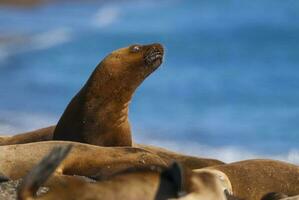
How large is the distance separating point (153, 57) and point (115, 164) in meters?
4.13

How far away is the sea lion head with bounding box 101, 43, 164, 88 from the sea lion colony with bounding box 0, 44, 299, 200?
1 centimetres

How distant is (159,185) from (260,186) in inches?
136

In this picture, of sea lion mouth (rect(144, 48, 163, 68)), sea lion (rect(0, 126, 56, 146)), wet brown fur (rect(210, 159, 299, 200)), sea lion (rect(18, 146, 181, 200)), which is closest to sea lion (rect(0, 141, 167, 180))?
wet brown fur (rect(210, 159, 299, 200))

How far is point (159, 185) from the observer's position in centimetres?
690

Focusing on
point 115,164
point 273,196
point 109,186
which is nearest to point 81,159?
point 115,164

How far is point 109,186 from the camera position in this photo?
6.90 meters

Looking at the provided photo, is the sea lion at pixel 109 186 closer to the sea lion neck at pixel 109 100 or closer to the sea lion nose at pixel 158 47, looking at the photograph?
the sea lion neck at pixel 109 100

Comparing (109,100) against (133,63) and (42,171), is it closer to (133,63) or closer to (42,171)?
(133,63)

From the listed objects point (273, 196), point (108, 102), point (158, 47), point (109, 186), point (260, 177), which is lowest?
point (273, 196)

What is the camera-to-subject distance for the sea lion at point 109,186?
21.6 ft

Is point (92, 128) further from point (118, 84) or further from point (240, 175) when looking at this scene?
point (240, 175)

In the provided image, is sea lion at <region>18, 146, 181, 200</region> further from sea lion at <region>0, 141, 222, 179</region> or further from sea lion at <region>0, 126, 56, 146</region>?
sea lion at <region>0, 126, 56, 146</region>

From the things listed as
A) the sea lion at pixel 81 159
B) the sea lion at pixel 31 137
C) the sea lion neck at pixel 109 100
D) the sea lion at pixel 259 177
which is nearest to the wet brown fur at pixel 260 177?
the sea lion at pixel 259 177

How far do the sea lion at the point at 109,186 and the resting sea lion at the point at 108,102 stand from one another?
4.72m
